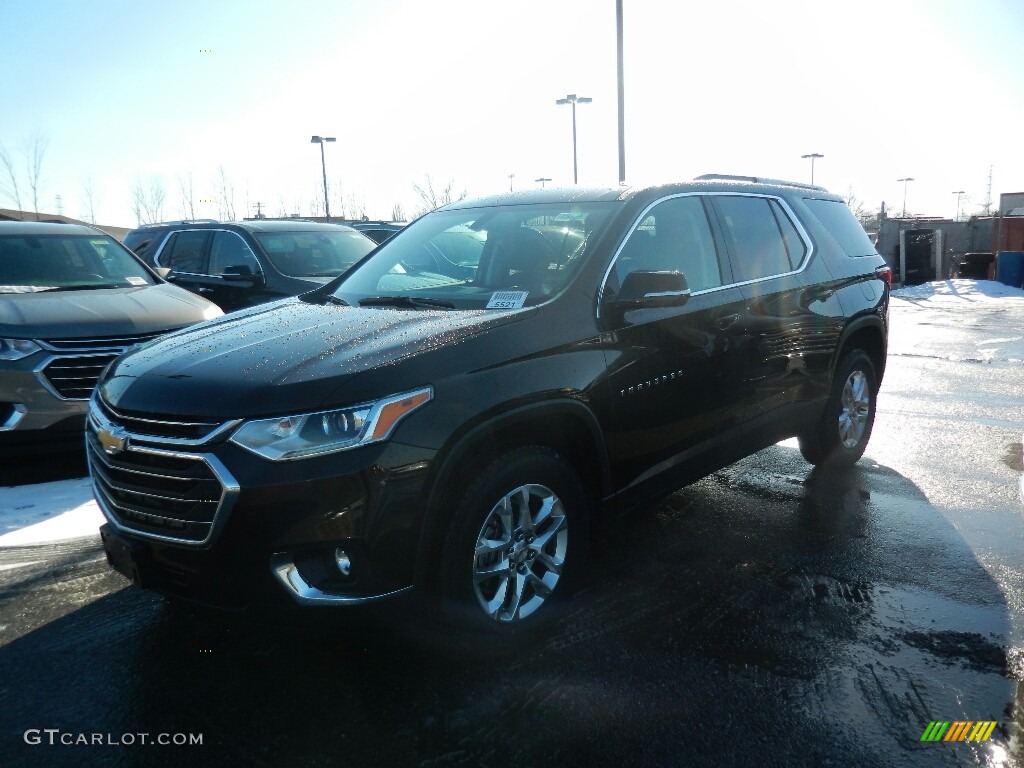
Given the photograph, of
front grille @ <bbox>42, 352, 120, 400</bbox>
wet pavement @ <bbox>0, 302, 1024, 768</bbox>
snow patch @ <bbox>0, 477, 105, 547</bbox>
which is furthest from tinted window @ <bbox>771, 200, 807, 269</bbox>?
front grille @ <bbox>42, 352, 120, 400</bbox>

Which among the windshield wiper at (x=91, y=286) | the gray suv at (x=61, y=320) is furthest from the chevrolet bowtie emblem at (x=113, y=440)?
the windshield wiper at (x=91, y=286)

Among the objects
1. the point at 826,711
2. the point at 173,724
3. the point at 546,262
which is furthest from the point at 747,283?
the point at 173,724

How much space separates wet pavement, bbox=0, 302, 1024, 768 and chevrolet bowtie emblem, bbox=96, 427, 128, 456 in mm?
700

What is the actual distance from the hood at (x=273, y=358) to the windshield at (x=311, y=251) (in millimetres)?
5242

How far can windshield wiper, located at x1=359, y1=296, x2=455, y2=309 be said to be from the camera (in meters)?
3.78

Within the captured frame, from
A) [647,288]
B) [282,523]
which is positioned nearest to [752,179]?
[647,288]

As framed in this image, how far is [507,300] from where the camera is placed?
362 cm

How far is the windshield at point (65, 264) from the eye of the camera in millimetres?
6875

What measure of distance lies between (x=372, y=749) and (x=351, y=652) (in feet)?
2.16

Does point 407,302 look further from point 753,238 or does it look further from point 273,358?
point 753,238

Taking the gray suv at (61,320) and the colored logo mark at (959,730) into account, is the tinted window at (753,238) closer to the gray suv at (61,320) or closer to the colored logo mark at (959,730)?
the colored logo mark at (959,730)

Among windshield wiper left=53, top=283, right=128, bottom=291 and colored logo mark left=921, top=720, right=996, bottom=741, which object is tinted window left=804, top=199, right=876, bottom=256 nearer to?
colored logo mark left=921, top=720, right=996, bottom=741

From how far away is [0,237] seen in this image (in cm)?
722

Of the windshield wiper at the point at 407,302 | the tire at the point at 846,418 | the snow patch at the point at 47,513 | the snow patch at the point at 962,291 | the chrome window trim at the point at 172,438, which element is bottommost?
the snow patch at the point at 962,291
